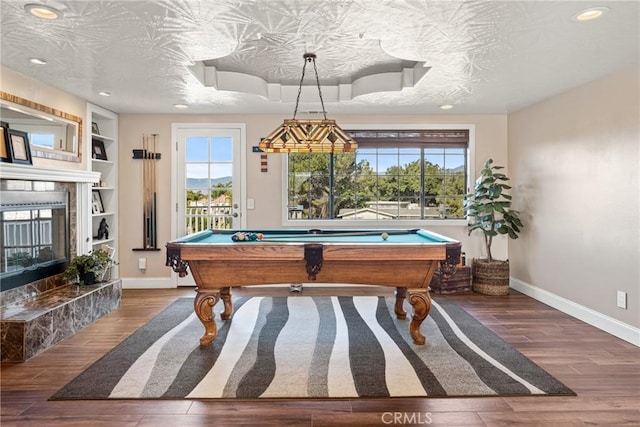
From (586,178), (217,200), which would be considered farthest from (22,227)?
(586,178)

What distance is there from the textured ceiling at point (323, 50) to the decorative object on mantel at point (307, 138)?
0.64 metres

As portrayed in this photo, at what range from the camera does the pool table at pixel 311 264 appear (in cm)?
292

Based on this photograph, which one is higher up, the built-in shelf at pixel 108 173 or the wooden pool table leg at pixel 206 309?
the built-in shelf at pixel 108 173

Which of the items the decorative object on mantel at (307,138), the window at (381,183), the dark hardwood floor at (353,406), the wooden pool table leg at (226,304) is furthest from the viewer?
the window at (381,183)

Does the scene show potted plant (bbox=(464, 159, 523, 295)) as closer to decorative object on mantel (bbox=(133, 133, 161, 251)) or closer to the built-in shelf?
decorative object on mantel (bbox=(133, 133, 161, 251))

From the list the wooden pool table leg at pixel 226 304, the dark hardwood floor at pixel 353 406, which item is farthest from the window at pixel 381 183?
the dark hardwood floor at pixel 353 406

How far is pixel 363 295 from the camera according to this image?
491 cm

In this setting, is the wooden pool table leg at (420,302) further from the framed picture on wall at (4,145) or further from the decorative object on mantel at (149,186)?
the decorative object on mantel at (149,186)

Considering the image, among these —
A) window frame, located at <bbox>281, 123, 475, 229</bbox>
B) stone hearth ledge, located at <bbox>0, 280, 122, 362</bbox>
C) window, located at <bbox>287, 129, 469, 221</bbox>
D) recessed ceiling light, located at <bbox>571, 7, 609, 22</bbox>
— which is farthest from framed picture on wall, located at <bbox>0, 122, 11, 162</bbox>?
recessed ceiling light, located at <bbox>571, 7, 609, 22</bbox>

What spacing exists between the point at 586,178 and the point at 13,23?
477cm

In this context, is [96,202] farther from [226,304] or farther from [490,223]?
[490,223]

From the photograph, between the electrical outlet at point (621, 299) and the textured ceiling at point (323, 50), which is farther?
the electrical outlet at point (621, 299)

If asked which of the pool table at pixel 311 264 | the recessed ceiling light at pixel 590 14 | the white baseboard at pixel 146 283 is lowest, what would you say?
the white baseboard at pixel 146 283

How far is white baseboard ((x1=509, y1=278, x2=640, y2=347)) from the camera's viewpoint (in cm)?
335
